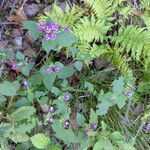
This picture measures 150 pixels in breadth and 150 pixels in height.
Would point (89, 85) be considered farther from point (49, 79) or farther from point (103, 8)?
point (103, 8)

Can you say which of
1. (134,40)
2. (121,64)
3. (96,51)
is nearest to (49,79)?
(96,51)

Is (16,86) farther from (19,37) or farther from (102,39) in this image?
(102,39)

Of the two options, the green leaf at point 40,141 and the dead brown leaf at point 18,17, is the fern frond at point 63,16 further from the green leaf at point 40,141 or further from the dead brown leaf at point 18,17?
the green leaf at point 40,141

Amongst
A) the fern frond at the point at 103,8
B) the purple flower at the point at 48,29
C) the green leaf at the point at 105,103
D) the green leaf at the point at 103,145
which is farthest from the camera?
the fern frond at the point at 103,8

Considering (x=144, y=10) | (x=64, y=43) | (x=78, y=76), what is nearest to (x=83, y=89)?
(x=78, y=76)

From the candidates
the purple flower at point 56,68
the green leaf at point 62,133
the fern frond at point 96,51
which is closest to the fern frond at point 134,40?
the fern frond at point 96,51

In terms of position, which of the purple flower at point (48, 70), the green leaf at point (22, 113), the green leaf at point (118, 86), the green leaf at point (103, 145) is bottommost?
the green leaf at point (103, 145)

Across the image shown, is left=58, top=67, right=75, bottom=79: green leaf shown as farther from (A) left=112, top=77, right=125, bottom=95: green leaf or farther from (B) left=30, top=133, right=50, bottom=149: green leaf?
(B) left=30, top=133, right=50, bottom=149: green leaf
